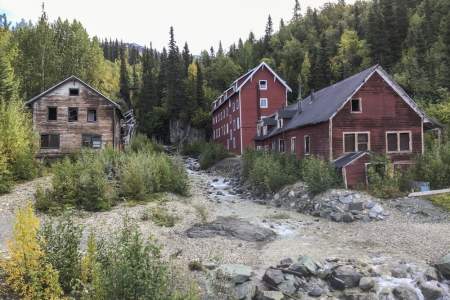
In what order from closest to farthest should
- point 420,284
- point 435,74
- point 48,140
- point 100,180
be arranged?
point 420,284 → point 100,180 → point 48,140 → point 435,74

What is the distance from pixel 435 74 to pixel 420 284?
5027cm

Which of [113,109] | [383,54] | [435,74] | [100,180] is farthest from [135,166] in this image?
[383,54]

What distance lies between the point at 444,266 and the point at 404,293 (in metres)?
2.52

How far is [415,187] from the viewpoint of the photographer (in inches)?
866

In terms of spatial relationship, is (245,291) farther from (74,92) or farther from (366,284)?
(74,92)

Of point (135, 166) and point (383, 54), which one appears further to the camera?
point (383, 54)

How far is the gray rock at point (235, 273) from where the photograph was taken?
11258 mm

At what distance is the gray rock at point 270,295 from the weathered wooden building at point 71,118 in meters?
28.7

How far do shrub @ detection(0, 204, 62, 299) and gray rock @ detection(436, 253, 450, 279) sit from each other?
11.8 m

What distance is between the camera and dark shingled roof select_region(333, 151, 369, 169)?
2331 centimetres

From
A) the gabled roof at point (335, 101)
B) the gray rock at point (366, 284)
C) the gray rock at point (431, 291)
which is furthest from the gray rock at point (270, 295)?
the gabled roof at point (335, 101)

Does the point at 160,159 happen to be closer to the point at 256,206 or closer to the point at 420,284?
the point at 256,206

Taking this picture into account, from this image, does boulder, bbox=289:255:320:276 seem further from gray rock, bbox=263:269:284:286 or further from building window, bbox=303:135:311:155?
building window, bbox=303:135:311:155

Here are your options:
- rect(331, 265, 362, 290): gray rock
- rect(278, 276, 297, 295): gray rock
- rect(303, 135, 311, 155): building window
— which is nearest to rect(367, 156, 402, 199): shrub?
rect(303, 135, 311, 155): building window
